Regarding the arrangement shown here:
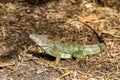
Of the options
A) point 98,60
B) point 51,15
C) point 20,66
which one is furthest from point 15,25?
point 98,60

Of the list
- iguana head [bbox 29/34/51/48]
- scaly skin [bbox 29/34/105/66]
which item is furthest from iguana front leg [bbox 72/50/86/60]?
iguana head [bbox 29/34/51/48]

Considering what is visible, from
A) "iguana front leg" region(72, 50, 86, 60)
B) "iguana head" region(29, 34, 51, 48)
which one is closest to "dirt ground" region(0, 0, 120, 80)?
"iguana front leg" region(72, 50, 86, 60)

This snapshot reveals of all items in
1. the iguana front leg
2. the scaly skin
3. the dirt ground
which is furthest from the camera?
the iguana front leg

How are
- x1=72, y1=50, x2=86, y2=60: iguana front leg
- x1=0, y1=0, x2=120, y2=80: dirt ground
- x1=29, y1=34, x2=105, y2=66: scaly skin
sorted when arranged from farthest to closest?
1. x1=72, y1=50, x2=86, y2=60: iguana front leg
2. x1=29, y1=34, x2=105, y2=66: scaly skin
3. x1=0, y1=0, x2=120, y2=80: dirt ground

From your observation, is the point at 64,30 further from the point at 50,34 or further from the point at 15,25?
the point at 15,25

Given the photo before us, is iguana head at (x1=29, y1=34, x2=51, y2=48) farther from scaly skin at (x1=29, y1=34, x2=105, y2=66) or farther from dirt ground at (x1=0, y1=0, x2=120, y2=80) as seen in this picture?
dirt ground at (x1=0, y1=0, x2=120, y2=80)

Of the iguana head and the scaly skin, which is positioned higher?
the iguana head

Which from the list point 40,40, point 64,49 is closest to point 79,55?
point 64,49

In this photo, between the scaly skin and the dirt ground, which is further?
the scaly skin
